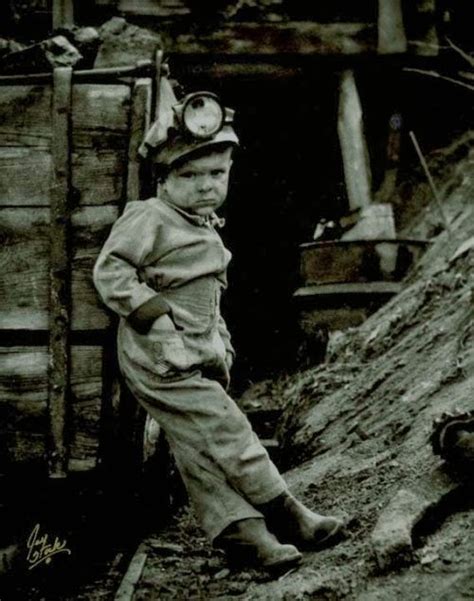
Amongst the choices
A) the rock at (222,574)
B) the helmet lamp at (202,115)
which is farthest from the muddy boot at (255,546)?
the helmet lamp at (202,115)

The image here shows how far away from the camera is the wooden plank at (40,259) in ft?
11.9

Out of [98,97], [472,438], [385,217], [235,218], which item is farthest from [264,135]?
[472,438]

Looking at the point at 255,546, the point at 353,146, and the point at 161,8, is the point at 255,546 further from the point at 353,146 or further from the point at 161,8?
the point at 161,8

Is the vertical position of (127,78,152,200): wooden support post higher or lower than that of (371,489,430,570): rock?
higher

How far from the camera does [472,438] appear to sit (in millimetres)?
3186

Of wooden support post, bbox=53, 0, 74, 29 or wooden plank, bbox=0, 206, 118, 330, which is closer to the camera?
wooden plank, bbox=0, 206, 118, 330

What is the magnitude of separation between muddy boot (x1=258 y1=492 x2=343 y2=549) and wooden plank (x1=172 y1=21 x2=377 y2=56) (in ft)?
20.0

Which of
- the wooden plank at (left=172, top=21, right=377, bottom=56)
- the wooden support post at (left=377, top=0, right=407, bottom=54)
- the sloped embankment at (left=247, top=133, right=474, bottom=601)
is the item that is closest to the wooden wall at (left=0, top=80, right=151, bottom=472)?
the sloped embankment at (left=247, top=133, right=474, bottom=601)

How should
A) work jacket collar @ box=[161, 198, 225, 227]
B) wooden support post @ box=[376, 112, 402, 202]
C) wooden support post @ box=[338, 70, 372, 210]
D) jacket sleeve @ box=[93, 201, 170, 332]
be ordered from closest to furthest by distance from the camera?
1. jacket sleeve @ box=[93, 201, 170, 332]
2. work jacket collar @ box=[161, 198, 225, 227]
3. wooden support post @ box=[338, 70, 372, 210]
4. wooden support post @ box=[376, 112, 402, 202]

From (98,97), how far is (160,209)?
57cm

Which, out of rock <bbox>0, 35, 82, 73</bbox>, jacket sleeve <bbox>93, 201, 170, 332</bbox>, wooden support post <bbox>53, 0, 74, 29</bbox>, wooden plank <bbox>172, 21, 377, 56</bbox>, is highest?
wooden support post <bbox>53, 0, 74, 29</bbox>

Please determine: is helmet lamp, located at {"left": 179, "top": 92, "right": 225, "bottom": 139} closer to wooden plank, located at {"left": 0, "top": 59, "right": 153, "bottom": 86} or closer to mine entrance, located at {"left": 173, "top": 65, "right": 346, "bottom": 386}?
wooden plank, located at {"left": 0, "top": 59, "right": 153, "bottom": 86}
